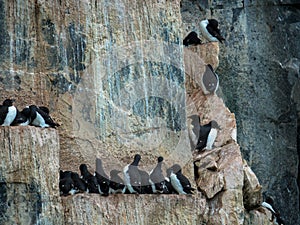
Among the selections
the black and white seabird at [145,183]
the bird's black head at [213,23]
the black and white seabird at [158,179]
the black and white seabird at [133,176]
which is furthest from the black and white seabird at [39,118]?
the bird's black head at [213,23]

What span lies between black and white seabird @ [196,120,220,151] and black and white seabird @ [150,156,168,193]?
963 millimetres

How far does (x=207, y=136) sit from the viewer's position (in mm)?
18016

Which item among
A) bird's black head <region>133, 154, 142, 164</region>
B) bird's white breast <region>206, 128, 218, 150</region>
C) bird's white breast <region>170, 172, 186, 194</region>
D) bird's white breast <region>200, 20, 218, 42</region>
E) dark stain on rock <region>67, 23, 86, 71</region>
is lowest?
bird's white breast <region>170, 172, 186, 194</region>

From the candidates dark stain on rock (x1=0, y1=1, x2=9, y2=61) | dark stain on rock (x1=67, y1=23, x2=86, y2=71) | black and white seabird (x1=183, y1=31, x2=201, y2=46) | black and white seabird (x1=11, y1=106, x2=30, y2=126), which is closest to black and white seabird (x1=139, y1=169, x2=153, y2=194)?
dark stain on rock (x1=67, y1=23, x2=86, y2=71)

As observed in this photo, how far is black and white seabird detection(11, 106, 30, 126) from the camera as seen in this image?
15.4 meters

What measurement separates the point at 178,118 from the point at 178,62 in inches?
35.2

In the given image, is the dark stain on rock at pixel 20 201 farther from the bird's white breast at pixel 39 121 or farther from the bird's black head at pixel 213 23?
the bird's black head at pixel 213 23

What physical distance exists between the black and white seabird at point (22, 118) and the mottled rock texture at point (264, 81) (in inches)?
222

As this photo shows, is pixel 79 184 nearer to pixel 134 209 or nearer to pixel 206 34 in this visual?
pixel 134 209

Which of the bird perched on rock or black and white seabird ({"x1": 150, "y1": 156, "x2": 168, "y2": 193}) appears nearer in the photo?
black and white seabird ({"x1": 150, "y1": 156, "x2": 168, "y2": 193})

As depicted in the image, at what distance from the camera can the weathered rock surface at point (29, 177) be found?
48.0ft

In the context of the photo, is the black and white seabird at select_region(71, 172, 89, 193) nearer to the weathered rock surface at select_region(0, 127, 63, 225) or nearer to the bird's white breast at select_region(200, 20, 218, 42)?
the weathered rock surface at select_region(0, 127, 63, 225)

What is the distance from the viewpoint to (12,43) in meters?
16.7

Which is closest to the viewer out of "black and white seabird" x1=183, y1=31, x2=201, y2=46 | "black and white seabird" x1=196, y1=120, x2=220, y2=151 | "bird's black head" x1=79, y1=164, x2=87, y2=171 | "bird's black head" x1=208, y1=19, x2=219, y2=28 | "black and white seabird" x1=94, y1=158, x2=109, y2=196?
"black and white seabird" x1=94, y1=158, x2=109, y2=196
